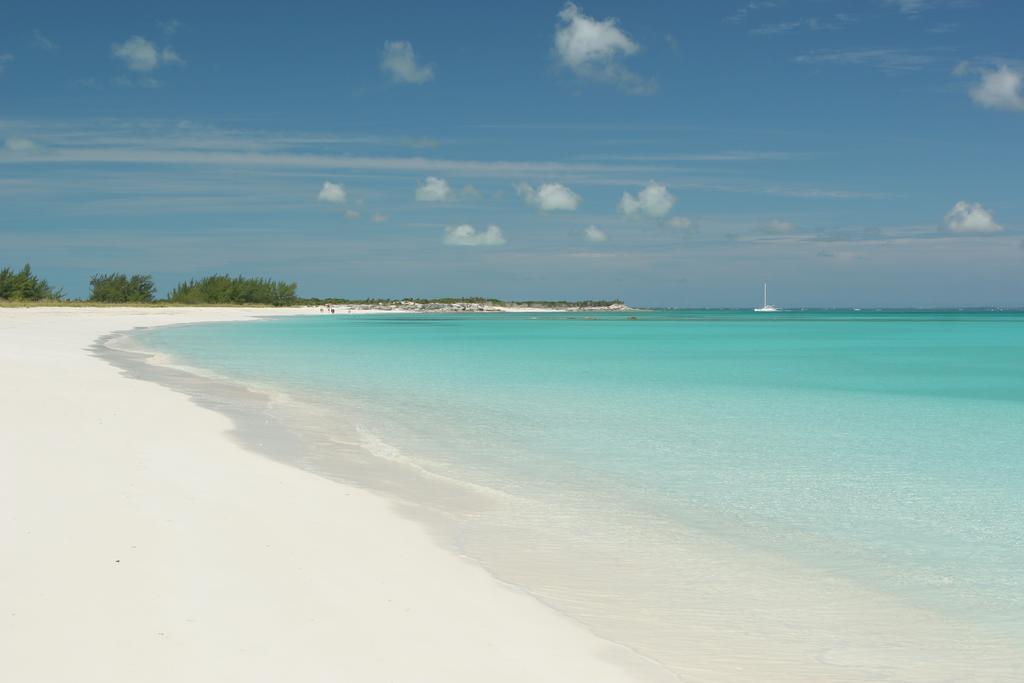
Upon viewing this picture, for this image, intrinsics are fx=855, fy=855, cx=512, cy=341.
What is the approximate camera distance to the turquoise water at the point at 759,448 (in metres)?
7.71

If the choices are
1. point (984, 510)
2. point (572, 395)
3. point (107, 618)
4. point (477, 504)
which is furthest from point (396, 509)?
point (572, 395)

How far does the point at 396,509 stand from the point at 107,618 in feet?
12.3

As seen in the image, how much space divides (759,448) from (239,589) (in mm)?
9695

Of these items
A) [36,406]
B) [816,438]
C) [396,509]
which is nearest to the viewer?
[396,509]

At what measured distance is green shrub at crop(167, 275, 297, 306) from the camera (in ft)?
369

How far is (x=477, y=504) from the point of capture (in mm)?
8961

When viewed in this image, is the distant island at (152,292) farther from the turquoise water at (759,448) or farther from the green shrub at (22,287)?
the turquoise water at (759,448)

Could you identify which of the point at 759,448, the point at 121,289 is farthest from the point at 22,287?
the point at 759,448

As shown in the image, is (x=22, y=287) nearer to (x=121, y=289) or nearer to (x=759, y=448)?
(x=121, y=289)

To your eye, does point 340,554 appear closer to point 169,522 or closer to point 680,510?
point 169,522

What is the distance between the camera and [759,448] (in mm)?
13391

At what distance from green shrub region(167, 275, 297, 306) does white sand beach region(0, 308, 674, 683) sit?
107962 millimetres

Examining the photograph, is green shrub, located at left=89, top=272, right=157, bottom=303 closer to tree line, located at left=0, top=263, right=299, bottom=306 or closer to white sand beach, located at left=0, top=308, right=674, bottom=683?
tree line, located at left=0, top=263, right=299, bottom=306

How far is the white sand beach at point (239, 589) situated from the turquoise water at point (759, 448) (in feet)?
8.98
